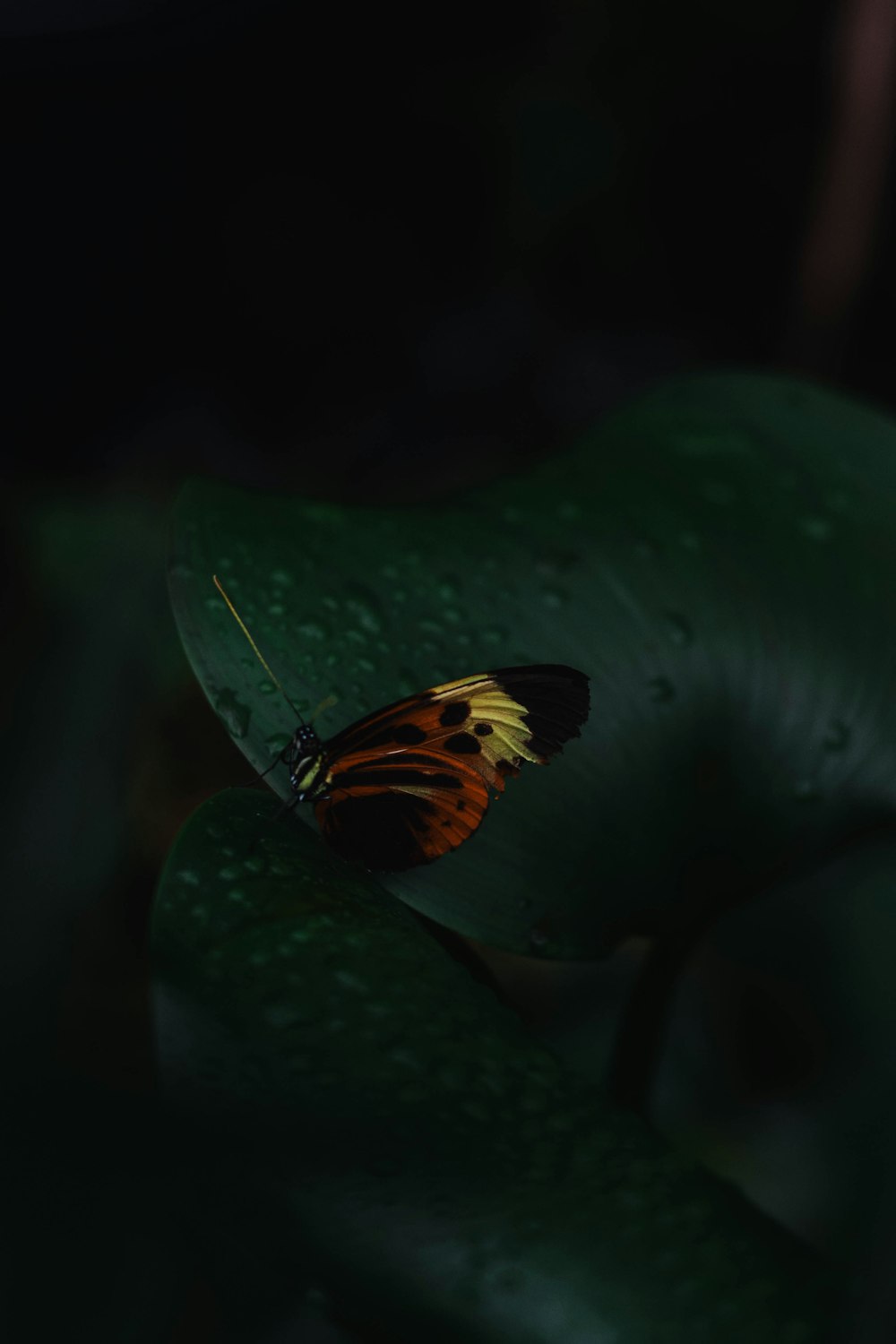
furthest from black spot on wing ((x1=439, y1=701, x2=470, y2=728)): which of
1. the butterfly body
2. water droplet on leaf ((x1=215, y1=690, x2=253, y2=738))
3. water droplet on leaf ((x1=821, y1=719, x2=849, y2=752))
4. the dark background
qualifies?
the dark background

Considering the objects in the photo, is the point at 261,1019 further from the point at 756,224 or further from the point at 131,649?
the point at 756,224

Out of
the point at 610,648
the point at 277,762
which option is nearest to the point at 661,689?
the point at 610,648

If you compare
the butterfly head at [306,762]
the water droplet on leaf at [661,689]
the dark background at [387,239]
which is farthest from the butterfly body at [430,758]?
the dark background at [387,239]

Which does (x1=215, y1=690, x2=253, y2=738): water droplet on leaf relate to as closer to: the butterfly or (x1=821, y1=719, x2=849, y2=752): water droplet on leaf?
the butterfly

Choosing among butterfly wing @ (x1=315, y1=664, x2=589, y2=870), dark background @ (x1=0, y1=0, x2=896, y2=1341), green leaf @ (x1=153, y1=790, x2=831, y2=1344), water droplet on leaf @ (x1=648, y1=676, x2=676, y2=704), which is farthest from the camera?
dark background @ (x1=0, y1=0, x2=896, y2=1341)

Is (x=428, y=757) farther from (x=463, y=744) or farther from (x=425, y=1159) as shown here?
(x=425, y=1159)

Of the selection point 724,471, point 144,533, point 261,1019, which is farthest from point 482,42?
point 261,1019
